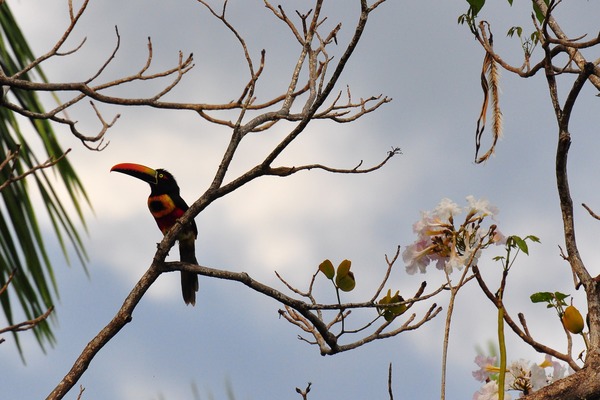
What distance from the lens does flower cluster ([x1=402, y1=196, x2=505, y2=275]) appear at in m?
2.42

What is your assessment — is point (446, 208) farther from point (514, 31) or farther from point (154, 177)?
point (154, 177)

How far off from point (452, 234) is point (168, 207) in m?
2.76

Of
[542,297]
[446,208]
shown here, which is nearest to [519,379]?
[542,297]

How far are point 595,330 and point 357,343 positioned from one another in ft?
3.17

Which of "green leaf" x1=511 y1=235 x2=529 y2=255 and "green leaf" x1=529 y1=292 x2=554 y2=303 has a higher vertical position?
"green leaf" x1=511 y1=235 x2=529 y2=255

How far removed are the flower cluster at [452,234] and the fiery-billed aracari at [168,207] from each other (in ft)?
8.53

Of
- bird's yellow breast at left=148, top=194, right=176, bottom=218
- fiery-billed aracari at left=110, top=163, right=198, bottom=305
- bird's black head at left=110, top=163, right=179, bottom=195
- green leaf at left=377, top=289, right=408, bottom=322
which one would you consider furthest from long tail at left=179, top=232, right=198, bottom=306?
green leaf at left=377, top=289, right=408, bottom=322

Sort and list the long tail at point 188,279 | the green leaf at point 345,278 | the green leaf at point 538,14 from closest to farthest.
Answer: the green leaf at point 345,278
the green leaf at point 538,14
the long tail at point 188,279

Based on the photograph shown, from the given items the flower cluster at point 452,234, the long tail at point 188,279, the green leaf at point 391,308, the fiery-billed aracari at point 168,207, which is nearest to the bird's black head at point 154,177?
the fiery-billed aracari at point 168,207

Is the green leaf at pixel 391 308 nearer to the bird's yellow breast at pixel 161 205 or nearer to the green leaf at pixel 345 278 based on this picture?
the green leaf at pixel 345 278

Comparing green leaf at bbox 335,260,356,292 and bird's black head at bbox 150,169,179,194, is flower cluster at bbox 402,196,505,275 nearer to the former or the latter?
green leaf at bbox 335,260,356,292

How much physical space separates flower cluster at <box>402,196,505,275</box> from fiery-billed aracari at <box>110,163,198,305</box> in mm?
2599

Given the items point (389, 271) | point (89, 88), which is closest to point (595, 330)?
point (389, 271)

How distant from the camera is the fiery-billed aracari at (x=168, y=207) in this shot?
4914 millimetres
